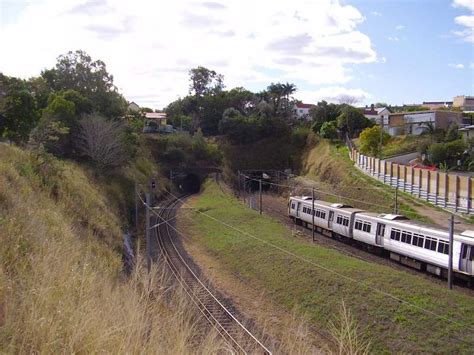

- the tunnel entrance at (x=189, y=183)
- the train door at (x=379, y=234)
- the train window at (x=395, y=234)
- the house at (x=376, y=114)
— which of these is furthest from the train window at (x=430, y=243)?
the house at (x=376, y=114)

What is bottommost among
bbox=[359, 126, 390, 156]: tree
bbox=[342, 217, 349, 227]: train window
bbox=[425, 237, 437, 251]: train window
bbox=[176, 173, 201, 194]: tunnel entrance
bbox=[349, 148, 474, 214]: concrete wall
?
bbox=[176, 173, 201, 194]: tunnel entrance

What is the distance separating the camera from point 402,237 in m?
21.5

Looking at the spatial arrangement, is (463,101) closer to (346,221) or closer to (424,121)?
(424,121)

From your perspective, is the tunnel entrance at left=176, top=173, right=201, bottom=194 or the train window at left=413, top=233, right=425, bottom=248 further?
the tunnel entrance at left=176, top=173, right=201, bottom=194

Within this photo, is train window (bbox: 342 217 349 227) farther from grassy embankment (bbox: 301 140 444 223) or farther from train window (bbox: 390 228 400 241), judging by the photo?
train window (bbox: 390 228 400 241)

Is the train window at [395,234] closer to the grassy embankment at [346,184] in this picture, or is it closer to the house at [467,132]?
the grassy embankment at [346,184]

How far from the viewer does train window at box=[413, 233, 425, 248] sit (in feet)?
65.6

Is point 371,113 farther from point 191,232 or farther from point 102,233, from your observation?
point 102,233

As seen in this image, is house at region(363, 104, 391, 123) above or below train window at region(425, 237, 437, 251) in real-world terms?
above

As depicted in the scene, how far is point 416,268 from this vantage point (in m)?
20.9

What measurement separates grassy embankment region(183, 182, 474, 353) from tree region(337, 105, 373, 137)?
41.2 m

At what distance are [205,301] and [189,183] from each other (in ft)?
147

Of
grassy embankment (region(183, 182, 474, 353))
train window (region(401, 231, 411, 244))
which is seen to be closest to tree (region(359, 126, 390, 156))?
grassy embankment (region(183, 182, 474, 353))

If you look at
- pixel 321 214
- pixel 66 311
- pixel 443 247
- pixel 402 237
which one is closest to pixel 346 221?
pixel 321 214
